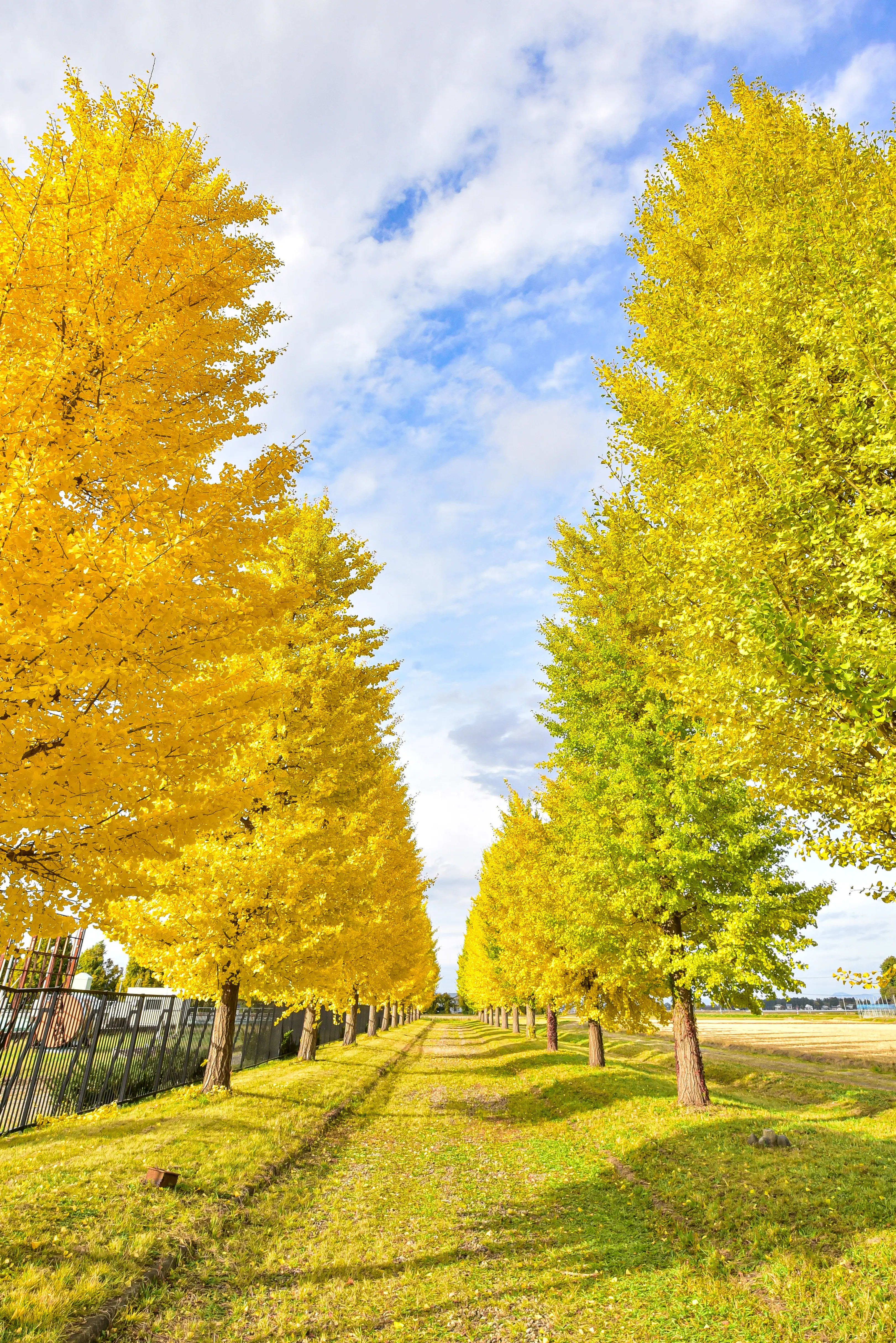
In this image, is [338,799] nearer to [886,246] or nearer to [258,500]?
[258,500]

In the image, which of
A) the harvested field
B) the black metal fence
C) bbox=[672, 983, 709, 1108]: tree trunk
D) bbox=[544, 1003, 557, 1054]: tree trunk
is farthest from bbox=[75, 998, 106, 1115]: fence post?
the harvested field

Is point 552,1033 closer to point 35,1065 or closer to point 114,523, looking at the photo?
point 35,1065

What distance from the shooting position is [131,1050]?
1189cm

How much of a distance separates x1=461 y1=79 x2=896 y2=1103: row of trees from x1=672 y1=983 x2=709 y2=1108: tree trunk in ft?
0.13

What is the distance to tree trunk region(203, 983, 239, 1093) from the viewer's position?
1126 cm

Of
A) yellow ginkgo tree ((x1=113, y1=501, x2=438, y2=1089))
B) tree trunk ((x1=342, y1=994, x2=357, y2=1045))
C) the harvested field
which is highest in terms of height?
yellow ginkgo tree ((x1=113, y1=501, x2=438, y2=1089))

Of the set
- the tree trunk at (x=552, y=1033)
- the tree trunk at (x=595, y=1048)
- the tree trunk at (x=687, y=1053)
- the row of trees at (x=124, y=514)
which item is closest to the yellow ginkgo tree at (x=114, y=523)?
the row of trees at (x=124, y=514)

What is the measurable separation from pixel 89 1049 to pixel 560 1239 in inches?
336

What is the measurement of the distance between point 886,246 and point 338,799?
11.2 meters

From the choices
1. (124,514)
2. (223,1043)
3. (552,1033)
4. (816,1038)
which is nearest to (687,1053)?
(223,1043)

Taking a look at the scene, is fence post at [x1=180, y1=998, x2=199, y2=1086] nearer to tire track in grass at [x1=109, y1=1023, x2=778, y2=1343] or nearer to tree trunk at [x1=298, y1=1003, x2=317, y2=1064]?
tree trunk at [x1=298, y1=1003, x2=317, y2=1064]

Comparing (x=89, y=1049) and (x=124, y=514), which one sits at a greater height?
(x=124, y=514)

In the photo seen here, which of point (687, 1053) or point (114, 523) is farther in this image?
point (687, 1053)

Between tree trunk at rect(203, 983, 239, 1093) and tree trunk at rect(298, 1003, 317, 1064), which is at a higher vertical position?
tree trunk at rect(203, 983, 239, 1093)
